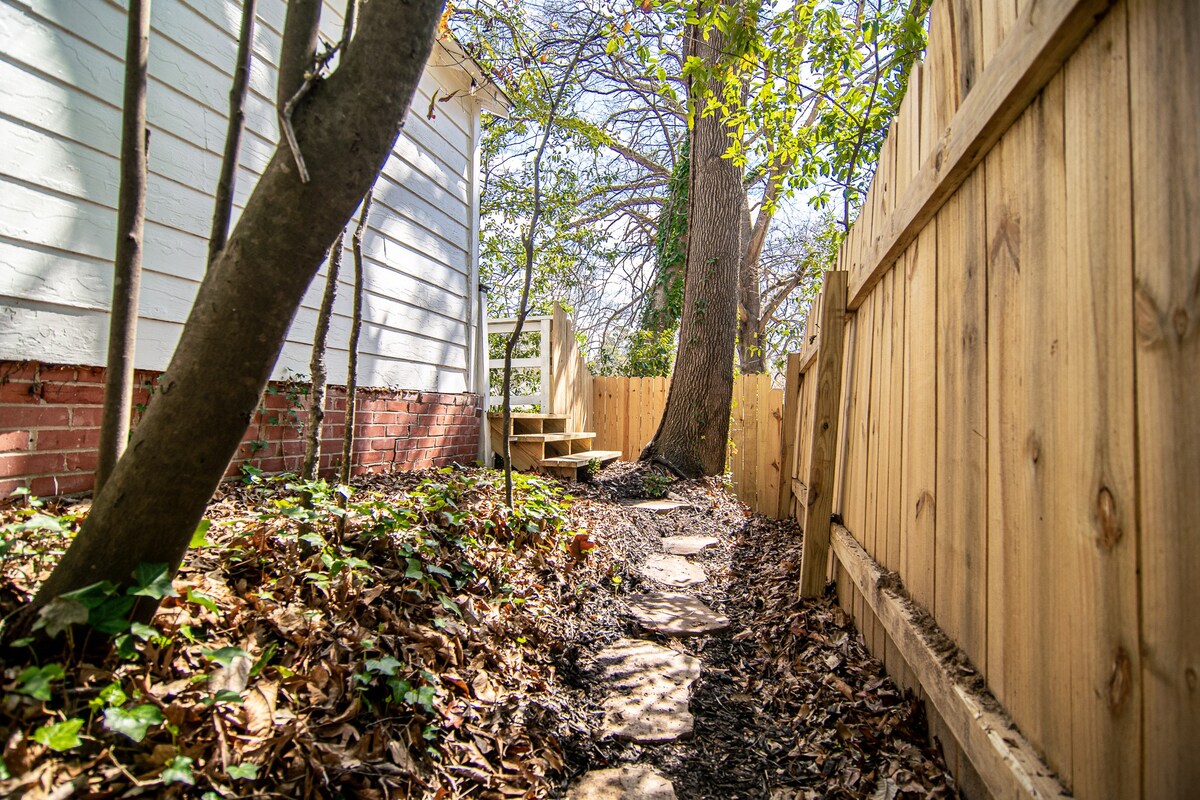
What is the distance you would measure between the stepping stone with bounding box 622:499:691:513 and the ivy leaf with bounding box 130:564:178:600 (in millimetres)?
4569

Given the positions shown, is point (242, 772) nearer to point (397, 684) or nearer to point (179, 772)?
point (179, 772)

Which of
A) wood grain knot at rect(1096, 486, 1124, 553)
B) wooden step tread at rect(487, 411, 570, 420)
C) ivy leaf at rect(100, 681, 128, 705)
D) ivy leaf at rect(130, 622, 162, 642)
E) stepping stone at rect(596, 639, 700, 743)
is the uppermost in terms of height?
wooden step tread at rect(487, 411, 570, 420)

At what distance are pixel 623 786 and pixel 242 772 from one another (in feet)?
3.29

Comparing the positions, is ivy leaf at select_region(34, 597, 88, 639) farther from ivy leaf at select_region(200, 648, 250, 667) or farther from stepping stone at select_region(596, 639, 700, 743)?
stepping stone at select_region(596, 639, 700, 743)

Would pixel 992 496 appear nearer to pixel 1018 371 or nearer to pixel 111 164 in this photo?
pixel 1018 371

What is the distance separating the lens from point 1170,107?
730mm

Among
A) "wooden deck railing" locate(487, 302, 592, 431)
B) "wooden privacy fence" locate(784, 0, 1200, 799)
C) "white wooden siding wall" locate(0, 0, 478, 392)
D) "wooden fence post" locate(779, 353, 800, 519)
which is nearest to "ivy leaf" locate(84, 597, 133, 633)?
"white wooden siding wall" locate(0, 0, 478, 392)

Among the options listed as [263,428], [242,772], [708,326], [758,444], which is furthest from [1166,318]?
[708,326]

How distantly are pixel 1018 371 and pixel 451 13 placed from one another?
4.25 metres

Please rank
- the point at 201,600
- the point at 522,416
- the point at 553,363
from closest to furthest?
the point at 201,600 → the point at 522,416 → the point at 553,363

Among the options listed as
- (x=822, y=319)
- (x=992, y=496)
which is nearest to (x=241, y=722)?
(x=992, y=496)

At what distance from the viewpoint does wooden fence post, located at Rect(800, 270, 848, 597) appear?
2861 mm

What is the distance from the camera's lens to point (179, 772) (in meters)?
1.15

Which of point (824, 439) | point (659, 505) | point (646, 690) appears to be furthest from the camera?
point (659, 505)
